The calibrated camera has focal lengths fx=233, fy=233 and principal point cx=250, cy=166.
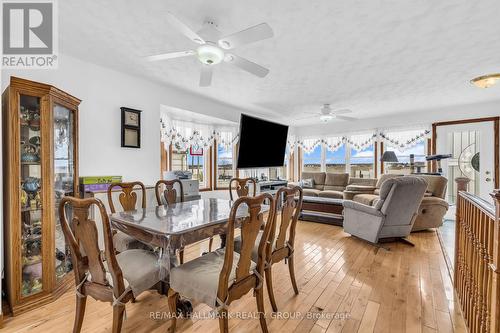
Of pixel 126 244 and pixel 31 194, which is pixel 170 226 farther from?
pixel 31 194

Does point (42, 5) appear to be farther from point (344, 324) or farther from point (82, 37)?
point (344, 324)

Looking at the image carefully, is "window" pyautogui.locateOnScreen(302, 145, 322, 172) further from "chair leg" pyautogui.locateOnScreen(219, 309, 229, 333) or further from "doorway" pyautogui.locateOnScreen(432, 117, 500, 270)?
"chair leg" pyautogui.locateOnScreen(219, 309, 229, 333)

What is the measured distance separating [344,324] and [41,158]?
9.23ft

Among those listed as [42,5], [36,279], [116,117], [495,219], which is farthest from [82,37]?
[495,219]

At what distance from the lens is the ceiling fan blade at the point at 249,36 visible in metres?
1.60

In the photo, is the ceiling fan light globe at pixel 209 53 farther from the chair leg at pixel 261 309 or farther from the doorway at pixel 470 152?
the doorway at pixel 470 152

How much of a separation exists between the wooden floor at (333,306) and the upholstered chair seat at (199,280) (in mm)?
443

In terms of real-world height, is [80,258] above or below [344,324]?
above

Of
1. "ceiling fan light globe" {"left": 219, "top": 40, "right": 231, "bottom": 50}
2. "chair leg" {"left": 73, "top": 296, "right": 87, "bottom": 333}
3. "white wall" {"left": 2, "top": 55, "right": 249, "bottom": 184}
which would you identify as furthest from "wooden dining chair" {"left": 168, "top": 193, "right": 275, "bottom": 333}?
"white wall" {"left": 2, "top": 55, "right": 249, "bottom": 184}

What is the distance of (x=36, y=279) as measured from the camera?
6.57ft

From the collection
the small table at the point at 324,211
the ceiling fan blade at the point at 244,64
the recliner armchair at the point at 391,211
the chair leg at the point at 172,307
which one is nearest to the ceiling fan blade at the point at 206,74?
the ceiling fan blade at the point at 244,64

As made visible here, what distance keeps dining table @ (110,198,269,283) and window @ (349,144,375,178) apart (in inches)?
207

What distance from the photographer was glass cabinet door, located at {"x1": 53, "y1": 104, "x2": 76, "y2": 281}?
2.26 m

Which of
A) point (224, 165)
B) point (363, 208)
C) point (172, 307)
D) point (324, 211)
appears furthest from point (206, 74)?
point (324, 211)
